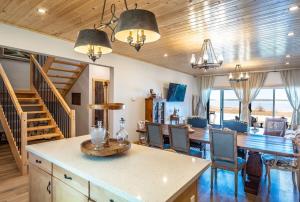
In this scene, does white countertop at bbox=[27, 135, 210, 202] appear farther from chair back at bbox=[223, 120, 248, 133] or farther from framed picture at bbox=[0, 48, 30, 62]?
framed picture at bbox=[0, 48, 30, 62]

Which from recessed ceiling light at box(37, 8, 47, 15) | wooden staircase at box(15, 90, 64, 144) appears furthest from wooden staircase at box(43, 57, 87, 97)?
recessed ceiling light at box(37, 8, 47, 15)

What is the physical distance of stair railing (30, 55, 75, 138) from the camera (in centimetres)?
466

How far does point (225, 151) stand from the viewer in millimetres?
2945

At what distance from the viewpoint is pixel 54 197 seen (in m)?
1.69

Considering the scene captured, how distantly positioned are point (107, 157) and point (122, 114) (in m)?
3.51

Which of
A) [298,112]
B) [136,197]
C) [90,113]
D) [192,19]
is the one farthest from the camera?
[298,112]

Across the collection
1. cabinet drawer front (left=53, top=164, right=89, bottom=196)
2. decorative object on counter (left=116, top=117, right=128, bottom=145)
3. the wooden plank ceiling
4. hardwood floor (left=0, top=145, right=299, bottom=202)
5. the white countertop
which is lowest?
hardwood floor (left=0, top=145, right=299, bottom=202)

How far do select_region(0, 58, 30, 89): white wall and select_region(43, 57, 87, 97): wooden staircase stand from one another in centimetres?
132

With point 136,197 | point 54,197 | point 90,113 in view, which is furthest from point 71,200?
point 90,113

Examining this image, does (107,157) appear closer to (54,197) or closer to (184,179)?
(54,197)

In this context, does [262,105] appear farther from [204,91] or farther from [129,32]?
[129,32]

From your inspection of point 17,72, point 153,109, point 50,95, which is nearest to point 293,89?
point 153,109

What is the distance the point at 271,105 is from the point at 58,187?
7903 millimetres

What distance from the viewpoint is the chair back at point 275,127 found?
4.28m
